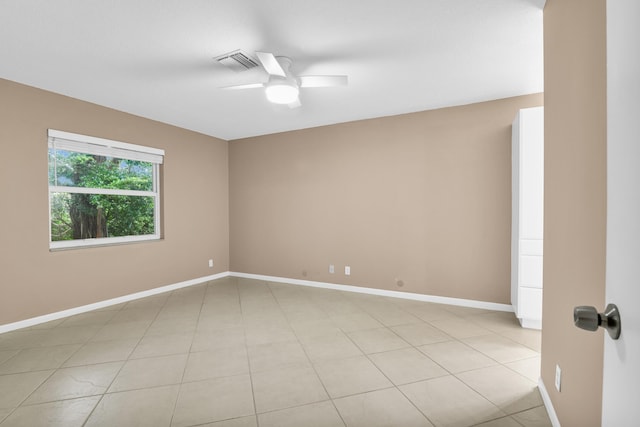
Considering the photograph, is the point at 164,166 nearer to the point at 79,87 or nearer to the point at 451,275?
the point at 79,87

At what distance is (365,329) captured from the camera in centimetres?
321

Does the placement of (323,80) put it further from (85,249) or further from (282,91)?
(85,249)

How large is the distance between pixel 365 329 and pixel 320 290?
5.35 feet

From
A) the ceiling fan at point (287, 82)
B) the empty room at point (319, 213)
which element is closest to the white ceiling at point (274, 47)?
the empty room at point (319, 213)

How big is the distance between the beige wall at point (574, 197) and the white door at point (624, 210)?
0.53 metres

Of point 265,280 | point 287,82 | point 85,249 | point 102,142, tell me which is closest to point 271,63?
point 287,82

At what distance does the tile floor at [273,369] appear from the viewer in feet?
6.13

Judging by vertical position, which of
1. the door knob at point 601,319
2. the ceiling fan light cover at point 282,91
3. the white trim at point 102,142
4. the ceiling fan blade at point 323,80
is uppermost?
the ceiling fan blade at point 323,80

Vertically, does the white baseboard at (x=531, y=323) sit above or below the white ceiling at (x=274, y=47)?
below

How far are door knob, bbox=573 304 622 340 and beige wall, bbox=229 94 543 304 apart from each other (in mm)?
3401

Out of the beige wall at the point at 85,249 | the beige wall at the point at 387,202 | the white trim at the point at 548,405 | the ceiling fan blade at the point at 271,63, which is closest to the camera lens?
the white trim at the point at 548,405

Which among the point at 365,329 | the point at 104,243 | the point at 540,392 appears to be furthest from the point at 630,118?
the point at 104,243

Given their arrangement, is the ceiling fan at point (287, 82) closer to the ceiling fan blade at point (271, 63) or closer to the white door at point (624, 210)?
the ceiling fan blade at point (271, 63)

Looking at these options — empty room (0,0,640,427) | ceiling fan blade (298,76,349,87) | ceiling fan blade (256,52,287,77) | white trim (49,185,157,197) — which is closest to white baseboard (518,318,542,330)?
empty room (0,0,640,427)
